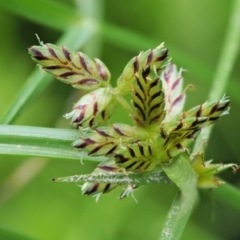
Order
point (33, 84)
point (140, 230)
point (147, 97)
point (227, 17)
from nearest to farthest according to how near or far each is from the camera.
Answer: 1. point (147, 97)
2. point (33, 84)
3. point (140, 230)
4. point (227, 17)

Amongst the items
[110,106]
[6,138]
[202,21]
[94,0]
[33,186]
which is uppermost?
[202,21]

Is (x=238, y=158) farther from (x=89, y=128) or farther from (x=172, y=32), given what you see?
(x=89, y=128)

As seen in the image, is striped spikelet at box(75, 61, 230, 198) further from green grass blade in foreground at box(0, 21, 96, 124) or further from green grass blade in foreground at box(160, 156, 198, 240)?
green grass blade in foreground at box(0, 21, 96, 124)

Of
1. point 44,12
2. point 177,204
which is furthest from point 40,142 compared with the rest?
point 44,12

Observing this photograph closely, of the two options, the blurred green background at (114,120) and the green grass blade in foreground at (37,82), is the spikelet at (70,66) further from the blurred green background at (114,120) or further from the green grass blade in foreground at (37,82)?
the blurred green background at (114,120)

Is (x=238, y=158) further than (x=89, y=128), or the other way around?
(x=238, y=158)

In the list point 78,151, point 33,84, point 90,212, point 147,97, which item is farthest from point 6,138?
point 90,212

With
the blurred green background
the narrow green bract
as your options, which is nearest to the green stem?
the blurred green background
